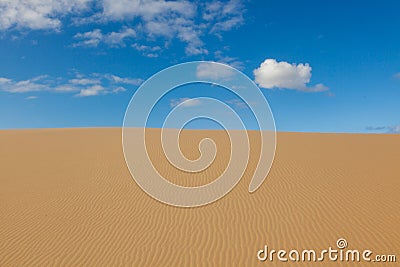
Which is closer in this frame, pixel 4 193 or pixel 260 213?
pixel 260 213

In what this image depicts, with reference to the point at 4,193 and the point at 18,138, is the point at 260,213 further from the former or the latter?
the point at 18,138

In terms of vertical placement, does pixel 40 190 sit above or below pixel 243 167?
below

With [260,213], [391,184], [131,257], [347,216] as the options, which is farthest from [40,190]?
[391,184]

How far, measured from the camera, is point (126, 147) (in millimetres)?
29625

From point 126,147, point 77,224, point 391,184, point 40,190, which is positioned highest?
point 126,147

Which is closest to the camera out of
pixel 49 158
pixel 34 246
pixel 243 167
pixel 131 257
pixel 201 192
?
pixel 131 257

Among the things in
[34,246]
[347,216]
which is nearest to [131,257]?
[34,246]

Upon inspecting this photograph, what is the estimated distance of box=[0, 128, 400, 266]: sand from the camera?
11.5 meters

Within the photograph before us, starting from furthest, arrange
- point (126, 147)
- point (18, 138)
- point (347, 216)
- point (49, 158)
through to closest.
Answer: point (18, 138) < point (126, 147) < point (49, 158) < point (347, 216)

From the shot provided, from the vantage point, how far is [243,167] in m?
22.2

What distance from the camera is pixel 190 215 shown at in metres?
14.6

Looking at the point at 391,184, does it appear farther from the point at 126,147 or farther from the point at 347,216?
the point at 126,147

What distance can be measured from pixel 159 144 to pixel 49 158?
820cm

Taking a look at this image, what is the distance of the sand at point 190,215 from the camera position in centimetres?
1152
